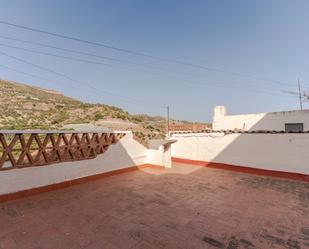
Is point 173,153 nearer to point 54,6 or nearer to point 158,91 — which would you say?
point 54,6

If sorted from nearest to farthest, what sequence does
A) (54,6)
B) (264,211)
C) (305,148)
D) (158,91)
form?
(264,211), (305,148), (54,6), (158,91)

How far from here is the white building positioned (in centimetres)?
1285

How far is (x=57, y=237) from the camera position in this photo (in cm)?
294

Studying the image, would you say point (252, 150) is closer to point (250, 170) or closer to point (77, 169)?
point (250, 170)

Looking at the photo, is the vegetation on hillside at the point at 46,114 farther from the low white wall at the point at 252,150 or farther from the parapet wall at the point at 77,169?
the parapet wall at the point at 77,169

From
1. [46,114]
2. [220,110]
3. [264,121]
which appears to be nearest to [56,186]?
[264,121]

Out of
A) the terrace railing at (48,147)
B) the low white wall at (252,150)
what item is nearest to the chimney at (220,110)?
the low white wall at (252,150)

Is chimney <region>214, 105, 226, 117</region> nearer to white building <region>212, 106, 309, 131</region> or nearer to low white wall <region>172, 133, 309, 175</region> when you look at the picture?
white building <region>212, 106, 309, 131</region>

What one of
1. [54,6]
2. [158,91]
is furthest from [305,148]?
[158,91]

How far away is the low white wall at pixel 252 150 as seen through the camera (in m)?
7.09

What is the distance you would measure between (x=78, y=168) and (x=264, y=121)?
→ 1440 centimetres

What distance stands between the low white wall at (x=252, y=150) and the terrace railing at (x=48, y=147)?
4.91 metres

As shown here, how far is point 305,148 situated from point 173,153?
6433 millimetres

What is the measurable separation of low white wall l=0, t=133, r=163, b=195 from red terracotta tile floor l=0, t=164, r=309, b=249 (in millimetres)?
400
